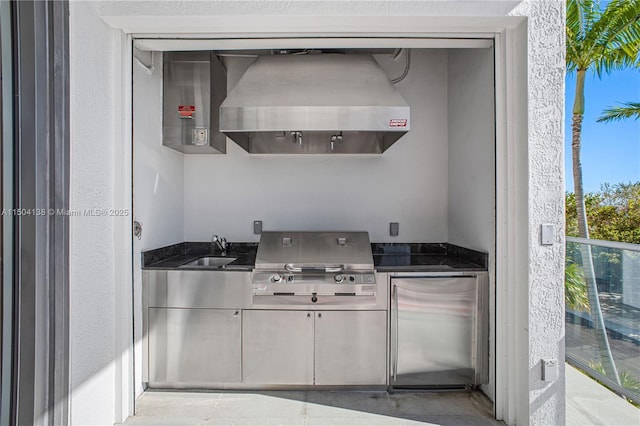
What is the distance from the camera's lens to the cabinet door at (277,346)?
7.55 ft

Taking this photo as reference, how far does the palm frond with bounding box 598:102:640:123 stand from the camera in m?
3.92

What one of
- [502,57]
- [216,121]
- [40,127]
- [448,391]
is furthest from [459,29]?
[448,391]

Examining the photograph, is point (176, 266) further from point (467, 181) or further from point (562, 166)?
point (562, 166)

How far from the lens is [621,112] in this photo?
403cm

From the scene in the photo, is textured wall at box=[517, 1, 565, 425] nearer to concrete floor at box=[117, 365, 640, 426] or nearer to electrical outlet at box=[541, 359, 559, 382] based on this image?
electrical outlet at box=[541, 359, 559, 382]

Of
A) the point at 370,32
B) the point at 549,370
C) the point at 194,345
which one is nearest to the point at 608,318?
the point at 549,370

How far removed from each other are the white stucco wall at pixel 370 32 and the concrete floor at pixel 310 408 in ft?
1.08

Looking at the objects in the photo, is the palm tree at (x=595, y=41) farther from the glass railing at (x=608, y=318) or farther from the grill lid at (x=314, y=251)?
the grill lid at (x=314, y=251)

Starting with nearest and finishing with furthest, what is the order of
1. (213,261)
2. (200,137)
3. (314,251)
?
1. (314,251)
2. (200,137)
3. (213,261)

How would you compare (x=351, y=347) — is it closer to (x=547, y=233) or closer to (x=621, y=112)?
(x=547, y=233)

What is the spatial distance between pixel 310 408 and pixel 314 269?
0.98 m

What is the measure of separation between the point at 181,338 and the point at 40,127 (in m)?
1.62

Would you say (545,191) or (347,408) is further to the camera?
(347,408)

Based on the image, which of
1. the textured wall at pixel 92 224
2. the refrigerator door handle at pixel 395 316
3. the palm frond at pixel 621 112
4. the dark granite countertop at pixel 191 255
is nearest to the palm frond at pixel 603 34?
the palm frond at pixel 621 112
